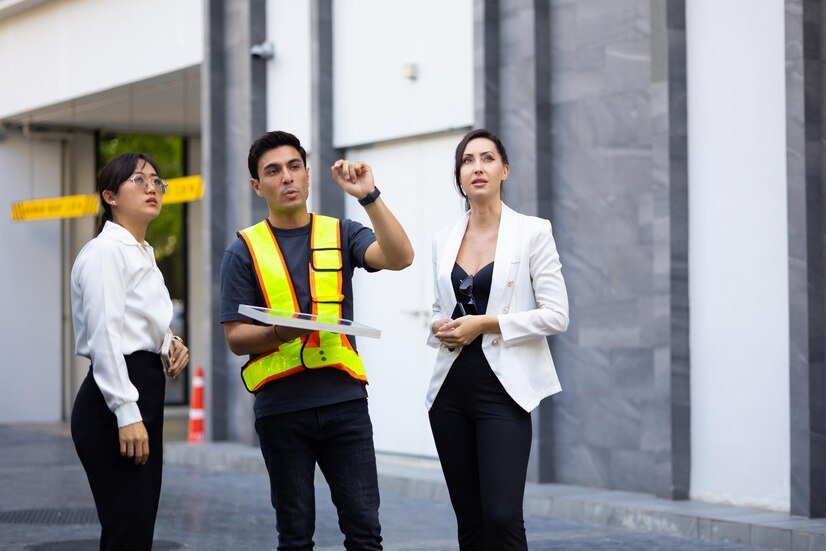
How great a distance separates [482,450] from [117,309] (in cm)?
139

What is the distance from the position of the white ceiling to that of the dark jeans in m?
11.4

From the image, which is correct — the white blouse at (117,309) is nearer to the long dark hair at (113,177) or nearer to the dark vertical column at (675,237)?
the long dark hair at (113,177)

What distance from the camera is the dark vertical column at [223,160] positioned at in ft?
47.6

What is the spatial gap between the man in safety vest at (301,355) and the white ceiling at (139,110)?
441 inches

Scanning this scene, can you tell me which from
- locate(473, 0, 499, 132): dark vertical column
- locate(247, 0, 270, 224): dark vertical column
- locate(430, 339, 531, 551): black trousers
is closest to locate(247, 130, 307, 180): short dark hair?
locate(430, 339, 531, 551): black trousers

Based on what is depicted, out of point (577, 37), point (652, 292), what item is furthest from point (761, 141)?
point (577, 37)

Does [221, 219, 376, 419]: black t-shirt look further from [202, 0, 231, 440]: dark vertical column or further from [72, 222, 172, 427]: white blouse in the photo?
[202, 0, 231, 440]: dark vertical column

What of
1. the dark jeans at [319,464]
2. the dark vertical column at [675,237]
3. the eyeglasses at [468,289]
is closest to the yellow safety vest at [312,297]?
the dark jeans at [319,464]

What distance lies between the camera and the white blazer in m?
5.03

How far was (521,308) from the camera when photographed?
515cm

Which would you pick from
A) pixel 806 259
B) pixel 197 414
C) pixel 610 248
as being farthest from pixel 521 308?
pixel 197 414

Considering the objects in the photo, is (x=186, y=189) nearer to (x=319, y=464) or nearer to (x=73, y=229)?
(x=73, y=229)

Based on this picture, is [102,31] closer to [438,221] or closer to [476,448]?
[438,221]

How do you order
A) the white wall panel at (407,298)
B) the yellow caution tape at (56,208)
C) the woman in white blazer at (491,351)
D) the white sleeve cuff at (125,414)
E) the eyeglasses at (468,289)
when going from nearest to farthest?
the white sleeve cuff at (125,414) → the woman in white blazer at (491,351) → the eyeglasses at (468,289) → the white wall panel at (407,298) → the yellow caution tape at (56,208)
